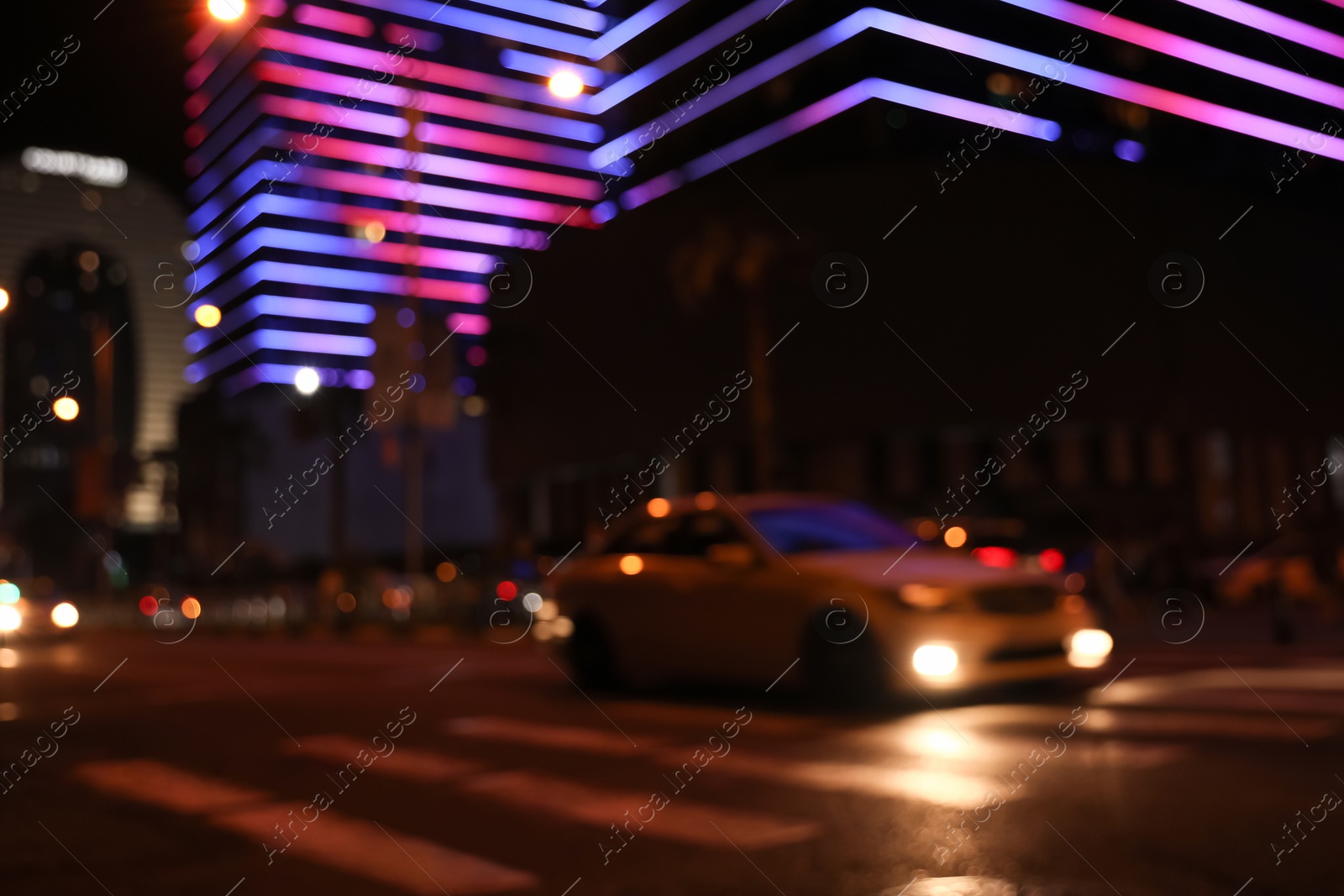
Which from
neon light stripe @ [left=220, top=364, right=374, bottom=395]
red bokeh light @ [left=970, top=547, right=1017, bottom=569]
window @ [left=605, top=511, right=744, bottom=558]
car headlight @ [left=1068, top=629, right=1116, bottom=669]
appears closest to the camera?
car headlight @ [left=1068, top=629, right=1116, bottom=669]

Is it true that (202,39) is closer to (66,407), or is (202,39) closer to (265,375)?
(265,375)

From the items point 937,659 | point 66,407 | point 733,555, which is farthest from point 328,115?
point 937,659

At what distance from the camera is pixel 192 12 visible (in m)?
16.0

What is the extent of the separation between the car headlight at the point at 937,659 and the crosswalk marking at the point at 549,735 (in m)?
1.89

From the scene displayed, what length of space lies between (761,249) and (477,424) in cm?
3875

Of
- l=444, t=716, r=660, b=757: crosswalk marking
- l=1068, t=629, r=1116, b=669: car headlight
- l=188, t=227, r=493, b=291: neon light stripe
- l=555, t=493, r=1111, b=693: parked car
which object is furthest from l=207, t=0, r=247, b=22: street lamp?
l=188, t=227, r=493, b=291: neon light stripe

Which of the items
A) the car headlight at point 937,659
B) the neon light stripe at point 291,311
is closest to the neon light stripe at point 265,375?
the neon light stripe at point 291,311

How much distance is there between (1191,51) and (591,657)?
1283 inches

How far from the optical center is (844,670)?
8750mm

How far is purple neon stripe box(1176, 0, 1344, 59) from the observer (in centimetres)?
3300

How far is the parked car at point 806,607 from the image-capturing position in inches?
337

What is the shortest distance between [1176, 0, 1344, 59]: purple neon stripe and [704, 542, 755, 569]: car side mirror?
2979 cm

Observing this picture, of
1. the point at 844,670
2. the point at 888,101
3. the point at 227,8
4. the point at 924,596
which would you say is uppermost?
the point at 888,101

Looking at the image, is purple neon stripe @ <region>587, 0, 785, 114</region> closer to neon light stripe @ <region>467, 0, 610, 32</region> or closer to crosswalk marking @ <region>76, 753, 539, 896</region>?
crosswalk marking @ <region>76, 753, 539, 896</region>
